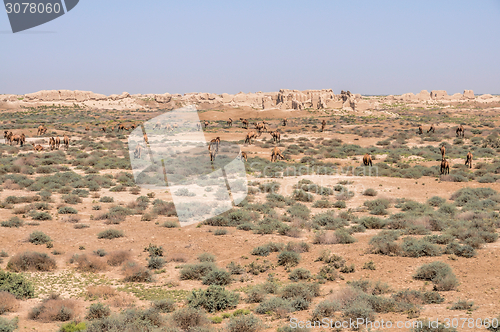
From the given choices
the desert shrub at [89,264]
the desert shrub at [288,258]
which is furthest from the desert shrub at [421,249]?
the desert shrub at [89,264]

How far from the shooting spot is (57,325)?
26.3 feet

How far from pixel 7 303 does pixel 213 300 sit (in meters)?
4.41

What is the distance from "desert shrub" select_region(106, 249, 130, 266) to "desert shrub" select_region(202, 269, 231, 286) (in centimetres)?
308

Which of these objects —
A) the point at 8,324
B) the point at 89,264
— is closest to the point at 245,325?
the point at 8,324

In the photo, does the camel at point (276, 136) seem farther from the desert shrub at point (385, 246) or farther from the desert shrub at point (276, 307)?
the desert shrub at point (276, 307)

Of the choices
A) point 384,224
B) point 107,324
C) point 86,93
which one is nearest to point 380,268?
point 384,224

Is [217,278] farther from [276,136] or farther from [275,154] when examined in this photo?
[276,136]

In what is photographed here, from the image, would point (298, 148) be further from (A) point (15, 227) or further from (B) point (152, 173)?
(A) point (15, 227)

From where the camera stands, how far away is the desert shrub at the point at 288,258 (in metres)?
12.0

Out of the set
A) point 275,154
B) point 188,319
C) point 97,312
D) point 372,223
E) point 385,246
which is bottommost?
point 275,154

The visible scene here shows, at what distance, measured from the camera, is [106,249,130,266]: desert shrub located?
39.8 ft

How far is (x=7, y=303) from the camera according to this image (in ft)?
27.8

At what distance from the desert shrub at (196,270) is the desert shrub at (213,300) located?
73.3 inches

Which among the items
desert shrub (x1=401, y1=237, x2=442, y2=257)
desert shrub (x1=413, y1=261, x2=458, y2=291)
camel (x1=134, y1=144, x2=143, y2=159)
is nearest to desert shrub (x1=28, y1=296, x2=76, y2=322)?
desert shrub (x1=413, y1=261, x2=458, y2=291)
